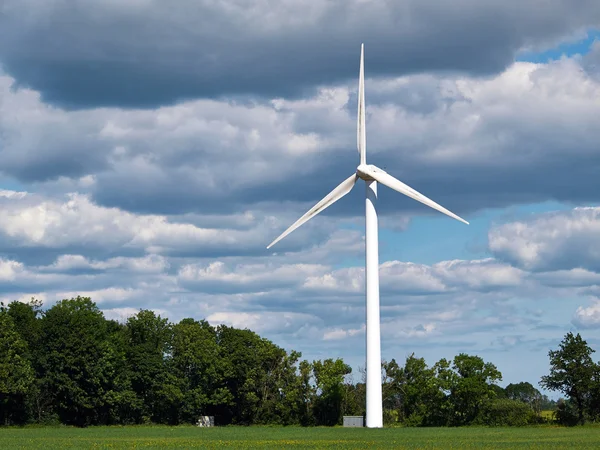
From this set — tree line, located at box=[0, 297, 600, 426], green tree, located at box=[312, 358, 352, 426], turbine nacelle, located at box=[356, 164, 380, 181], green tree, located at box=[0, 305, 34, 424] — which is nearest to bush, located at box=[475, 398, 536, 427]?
tree line, located at box=[0, 297, 600, 426]

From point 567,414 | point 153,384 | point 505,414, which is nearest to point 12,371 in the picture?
point 153,384

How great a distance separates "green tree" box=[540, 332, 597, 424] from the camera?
4537 inches

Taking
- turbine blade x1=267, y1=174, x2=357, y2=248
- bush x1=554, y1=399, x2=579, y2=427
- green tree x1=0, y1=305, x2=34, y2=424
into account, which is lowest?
bush x1=554, y1=399, x2=579, y2=427

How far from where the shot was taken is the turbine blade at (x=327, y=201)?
10250 cm

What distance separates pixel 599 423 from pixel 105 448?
6631 centimetres

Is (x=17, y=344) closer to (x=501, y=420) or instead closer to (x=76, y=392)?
(x=76, y=392)

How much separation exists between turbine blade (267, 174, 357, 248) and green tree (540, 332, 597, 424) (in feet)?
114

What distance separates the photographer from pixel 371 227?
10275 centimetres

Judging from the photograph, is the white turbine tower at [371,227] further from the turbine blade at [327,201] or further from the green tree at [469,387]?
the green tree at [469,387]

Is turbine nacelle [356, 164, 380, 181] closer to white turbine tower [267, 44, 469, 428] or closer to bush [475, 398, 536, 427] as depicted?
white turbine tower [267, 44, 469, 428]

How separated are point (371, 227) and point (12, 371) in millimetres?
51262

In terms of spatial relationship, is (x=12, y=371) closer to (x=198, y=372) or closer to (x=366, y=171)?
(x=198, y=372)

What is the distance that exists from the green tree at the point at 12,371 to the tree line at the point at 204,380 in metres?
0.17

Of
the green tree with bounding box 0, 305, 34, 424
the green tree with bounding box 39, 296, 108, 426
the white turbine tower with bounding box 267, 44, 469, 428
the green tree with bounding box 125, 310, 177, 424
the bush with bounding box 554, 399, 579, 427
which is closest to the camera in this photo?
the white turbine tower with bounding box 267, 44, 469, 428
